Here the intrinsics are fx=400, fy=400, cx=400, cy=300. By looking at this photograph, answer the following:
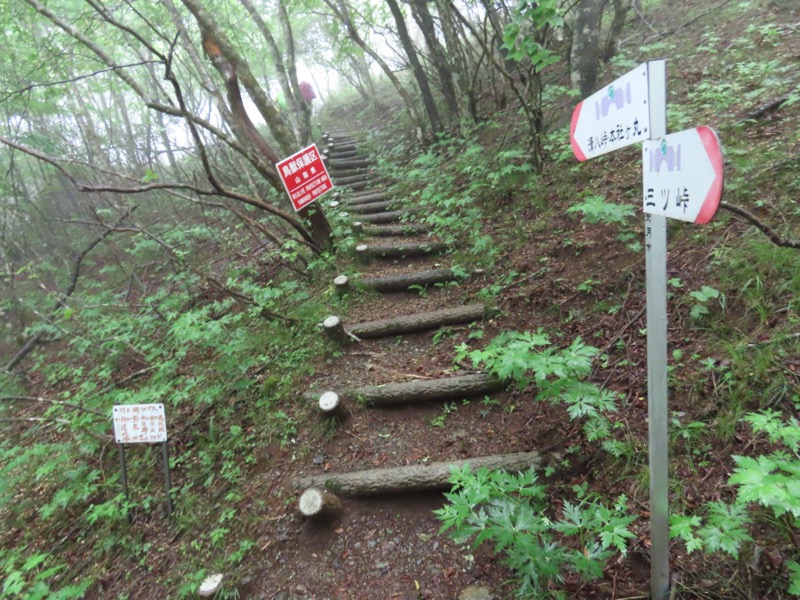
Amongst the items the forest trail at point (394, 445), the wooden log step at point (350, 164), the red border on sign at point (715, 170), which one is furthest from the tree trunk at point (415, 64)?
the red border on sign at point (715, 170)

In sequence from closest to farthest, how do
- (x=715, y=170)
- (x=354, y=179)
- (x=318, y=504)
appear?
(x=715, y=170) < (x=318, y=504) < (x=354, y=179)

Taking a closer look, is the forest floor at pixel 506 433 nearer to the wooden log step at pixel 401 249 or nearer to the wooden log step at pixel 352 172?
the wooden log step at pixel 401 249

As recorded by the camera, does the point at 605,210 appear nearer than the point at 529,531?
No

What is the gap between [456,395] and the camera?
3570 millimetres

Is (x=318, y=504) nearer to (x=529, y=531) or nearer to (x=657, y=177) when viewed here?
(x=529, y=531)

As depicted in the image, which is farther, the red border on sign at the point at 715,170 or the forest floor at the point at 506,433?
the forest floor at the point at 506,433

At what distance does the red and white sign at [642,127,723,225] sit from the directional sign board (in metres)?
0.09

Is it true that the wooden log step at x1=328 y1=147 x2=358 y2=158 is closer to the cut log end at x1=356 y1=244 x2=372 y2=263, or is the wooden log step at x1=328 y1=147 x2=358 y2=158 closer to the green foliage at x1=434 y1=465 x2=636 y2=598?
the cut log end at x1=356 y1=244 x2=372 y2=263

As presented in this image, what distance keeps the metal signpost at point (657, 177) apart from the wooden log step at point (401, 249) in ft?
13.5

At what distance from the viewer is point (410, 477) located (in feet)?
9.59

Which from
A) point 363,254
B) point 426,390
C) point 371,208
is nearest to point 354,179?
point 371,208

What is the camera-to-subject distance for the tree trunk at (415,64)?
8.20 m

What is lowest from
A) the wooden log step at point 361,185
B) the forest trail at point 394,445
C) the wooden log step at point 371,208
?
the forest trail at point 394,445

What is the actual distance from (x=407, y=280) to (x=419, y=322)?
99 centimetres
